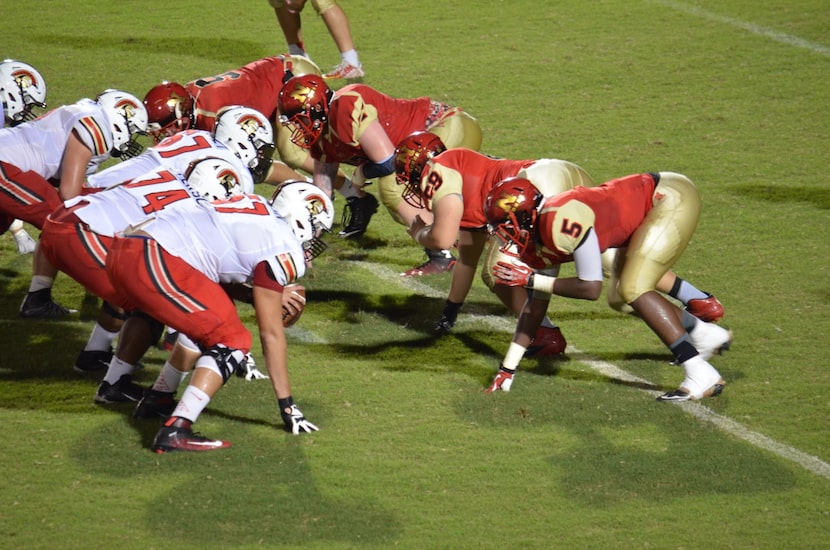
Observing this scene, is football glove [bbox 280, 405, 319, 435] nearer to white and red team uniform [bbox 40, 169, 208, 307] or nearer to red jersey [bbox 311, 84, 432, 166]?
white and red team uniform [bbox 40, 169, 208, 307]

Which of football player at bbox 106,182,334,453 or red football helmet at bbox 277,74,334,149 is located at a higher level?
red football helmet at bbox 277,74,334,149

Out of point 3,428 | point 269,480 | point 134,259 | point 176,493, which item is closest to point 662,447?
point 269,480

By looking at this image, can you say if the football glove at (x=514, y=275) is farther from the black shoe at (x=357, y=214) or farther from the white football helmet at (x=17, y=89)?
the white football helmet at (x=17, y=89)

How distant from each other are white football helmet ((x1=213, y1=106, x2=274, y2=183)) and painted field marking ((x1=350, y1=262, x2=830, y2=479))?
4.79 feet

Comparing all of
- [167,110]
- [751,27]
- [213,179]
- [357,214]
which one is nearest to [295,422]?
[213,179]

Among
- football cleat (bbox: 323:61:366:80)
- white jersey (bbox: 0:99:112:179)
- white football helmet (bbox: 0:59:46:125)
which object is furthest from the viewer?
football cleat (bbox: 323:61:366:80)

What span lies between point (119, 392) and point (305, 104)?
7.11 ft

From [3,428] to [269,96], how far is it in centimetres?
309

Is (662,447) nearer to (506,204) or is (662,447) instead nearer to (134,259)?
(506,204)

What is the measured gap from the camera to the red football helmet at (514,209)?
5.45 m

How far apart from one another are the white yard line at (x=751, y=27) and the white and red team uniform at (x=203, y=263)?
7.39 meters

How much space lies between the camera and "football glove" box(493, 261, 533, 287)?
18.4 ft

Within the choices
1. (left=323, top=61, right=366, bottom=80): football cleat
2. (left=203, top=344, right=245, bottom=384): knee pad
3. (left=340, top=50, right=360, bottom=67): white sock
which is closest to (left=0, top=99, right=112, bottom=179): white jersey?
(left=203, top=344, right=245, bottom=384): knee pad

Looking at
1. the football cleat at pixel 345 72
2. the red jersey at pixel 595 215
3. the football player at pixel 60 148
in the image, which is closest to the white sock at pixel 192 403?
the red jersey at pixel 595 215
